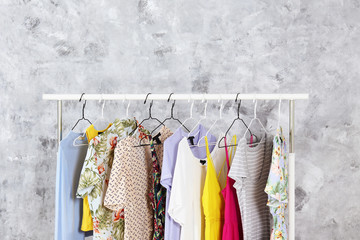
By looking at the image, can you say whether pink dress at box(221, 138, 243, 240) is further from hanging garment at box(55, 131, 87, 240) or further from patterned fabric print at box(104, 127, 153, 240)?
hanging garment at box(55, 131, 87, 240)

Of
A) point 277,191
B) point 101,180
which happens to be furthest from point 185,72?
point 277,191

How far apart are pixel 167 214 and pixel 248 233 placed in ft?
1.21

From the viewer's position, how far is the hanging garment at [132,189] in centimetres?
184

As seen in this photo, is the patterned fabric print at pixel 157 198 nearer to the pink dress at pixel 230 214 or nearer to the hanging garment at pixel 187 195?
the hanging garment at pixel 187 195

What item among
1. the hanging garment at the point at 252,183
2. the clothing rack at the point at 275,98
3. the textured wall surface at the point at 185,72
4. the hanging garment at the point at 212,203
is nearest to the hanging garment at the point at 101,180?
the clothing rack at the point at 275,98

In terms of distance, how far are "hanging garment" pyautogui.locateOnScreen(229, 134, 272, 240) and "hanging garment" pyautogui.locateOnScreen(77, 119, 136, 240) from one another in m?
0.56

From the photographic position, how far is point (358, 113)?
249cm

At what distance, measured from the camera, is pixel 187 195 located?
184 cm

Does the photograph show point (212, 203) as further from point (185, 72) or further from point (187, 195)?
point (185, 72)

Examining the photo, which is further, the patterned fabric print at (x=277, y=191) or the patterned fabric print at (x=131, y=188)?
the patterned fabric print at (x=131, y=188)

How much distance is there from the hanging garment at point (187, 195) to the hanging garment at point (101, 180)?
0.94 feet

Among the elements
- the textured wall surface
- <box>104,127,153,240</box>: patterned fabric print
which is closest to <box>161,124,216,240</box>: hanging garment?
<box>104,127,153,240</box>: patterned fabric print

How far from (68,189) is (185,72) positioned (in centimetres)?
105

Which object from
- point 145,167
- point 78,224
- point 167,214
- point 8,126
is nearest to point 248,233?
point 167,214
